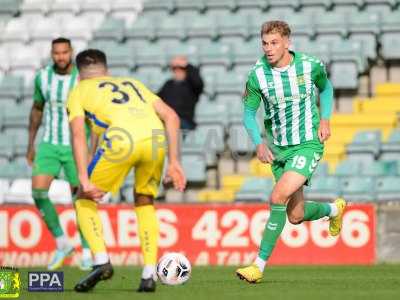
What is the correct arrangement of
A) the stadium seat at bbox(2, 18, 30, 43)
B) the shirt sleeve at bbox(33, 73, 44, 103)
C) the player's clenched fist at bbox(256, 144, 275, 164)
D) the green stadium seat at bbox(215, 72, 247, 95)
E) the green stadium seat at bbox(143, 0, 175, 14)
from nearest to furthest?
the player's clenched fist at bbox(256, 144, 275, 164) < the shirt sleeve at bbox(33, 73, 44, 103) < the green stadium seat at bbox(215, 72, 247, 95) < the green stadium seat at bbox(143, 0, 175, 14) < the stadium seat at bbox(2, 18, 30, 43)

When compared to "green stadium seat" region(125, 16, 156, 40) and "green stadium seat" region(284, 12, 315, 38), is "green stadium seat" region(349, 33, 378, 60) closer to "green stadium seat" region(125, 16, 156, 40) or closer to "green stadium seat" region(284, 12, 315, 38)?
"green stadium seat" region(284, 12, 315, 38)

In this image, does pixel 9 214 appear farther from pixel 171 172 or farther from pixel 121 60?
pixel 171 172

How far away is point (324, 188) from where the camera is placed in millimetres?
12609

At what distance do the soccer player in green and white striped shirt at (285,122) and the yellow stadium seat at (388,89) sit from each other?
611cm

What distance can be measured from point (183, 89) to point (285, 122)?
5.14 metres

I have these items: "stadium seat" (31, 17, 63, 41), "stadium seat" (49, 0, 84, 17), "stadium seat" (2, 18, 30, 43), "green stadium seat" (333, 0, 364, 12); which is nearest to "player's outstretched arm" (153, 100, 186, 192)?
"green stadium seat" (333, 0, 364, 12)

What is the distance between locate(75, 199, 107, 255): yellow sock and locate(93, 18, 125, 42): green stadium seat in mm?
9170

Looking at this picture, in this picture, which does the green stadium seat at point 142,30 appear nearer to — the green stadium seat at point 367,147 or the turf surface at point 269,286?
the green stadium seat at point 367,147

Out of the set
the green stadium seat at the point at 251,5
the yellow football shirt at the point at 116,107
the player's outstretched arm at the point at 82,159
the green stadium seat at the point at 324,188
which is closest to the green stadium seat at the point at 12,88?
the green stadium seat at the point at 251,5

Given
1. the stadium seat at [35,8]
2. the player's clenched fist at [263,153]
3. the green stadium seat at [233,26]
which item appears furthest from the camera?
the stadium seat at [35,8]

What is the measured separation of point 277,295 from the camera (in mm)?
7020

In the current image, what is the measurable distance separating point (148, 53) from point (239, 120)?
2.30m

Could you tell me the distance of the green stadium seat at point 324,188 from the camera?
12.4m

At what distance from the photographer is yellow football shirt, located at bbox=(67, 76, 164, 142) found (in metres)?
7.08
